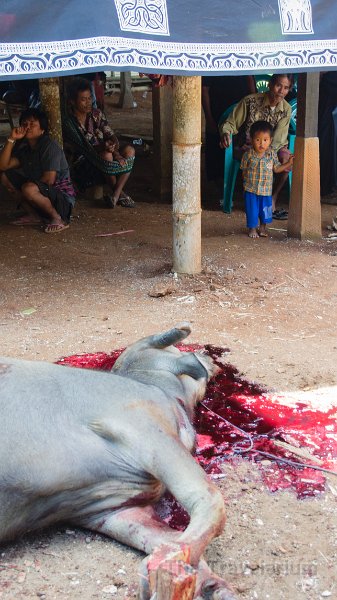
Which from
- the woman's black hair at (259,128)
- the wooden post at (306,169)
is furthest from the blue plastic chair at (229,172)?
the wooden post at (306,169)

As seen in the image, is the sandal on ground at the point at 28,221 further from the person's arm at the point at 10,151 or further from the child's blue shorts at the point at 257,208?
the child's blue shorts at the point at 257,208

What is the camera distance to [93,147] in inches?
344

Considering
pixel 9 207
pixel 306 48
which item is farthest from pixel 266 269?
pixel 9 207

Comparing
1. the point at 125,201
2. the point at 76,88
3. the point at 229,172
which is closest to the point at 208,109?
the point at 229,172

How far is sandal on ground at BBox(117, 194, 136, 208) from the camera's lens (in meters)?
8.96

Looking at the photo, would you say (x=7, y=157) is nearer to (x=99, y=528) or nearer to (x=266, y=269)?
(x=266, y=269)

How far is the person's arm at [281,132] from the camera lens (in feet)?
26.5

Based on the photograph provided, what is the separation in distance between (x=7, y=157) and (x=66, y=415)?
206 inches

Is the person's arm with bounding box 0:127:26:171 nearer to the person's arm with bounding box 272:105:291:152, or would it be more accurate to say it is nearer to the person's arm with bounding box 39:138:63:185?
the person's arm with bounding box 39:138:63:185

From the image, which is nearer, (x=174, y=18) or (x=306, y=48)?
(x=174, y=18)

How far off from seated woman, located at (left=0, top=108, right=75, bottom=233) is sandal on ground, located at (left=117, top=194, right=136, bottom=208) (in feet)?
3.43

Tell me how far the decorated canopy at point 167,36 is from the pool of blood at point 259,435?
7.35 ft

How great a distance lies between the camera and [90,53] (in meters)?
5.05

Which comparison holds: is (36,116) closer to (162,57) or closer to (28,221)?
(28,221)
